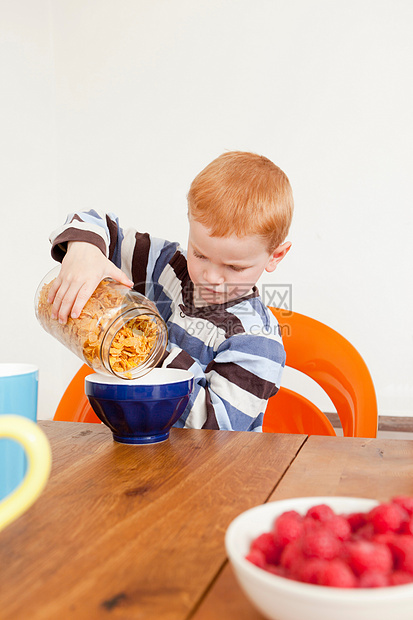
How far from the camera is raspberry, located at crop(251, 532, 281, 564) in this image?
303mm

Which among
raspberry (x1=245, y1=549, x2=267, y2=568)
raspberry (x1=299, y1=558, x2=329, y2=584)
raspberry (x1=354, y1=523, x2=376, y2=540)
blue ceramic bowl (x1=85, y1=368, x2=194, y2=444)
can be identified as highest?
raspberry (x1=299, y1=558, x2=329, y2=584)

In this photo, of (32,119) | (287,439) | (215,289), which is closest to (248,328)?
(215,289)

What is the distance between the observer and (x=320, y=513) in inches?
13.0

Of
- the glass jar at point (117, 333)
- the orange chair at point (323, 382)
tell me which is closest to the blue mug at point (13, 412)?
the glass jar at point (117, 333)

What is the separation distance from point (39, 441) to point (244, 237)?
73 centimetres

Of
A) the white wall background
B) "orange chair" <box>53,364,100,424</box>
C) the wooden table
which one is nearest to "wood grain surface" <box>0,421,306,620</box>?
the wooden table

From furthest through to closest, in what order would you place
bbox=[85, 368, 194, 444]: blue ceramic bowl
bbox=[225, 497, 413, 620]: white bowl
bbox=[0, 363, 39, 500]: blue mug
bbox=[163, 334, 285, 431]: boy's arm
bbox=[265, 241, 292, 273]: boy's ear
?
bbox=[265, 241, 292, 273]: boy's ear, bbox=[163, 334, 285, 431]: boy's arm, bbox=[85, 368, 194, 444]: blue ceramic bowl, bbox=[0, 363, 39, 500]: blue mug, bbox=[225, 497, 413, 620]: white bowl

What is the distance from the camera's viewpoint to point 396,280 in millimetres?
1862

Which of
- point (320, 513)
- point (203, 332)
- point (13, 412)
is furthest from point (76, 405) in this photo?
point (320, 513)

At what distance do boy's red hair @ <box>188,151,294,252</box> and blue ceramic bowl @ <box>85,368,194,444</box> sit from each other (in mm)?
394

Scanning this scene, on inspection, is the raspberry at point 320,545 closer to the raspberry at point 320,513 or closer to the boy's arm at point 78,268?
the raspberry at point 320,513

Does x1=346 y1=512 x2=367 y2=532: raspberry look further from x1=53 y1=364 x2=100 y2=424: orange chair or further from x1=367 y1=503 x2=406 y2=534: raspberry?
x1=53 y1=364 x2=100 y2=424: orange chair

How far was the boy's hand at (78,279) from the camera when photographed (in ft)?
2.25

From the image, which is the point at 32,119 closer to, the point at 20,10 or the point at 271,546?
the point at 20,10
